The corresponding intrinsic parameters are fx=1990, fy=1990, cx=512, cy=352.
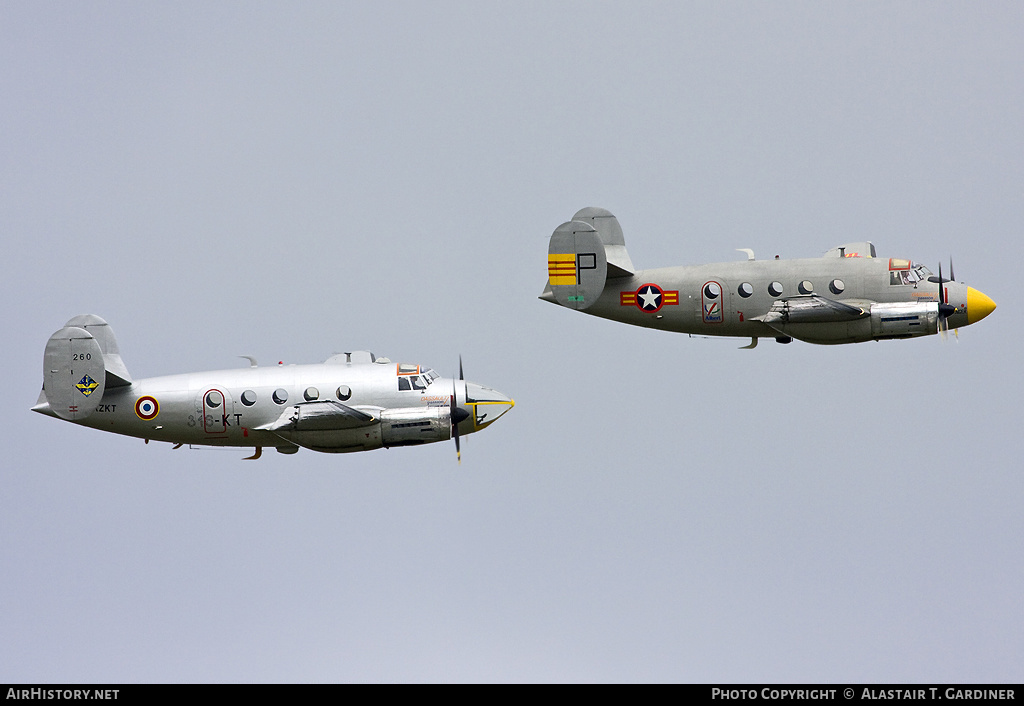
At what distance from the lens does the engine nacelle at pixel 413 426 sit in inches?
2469

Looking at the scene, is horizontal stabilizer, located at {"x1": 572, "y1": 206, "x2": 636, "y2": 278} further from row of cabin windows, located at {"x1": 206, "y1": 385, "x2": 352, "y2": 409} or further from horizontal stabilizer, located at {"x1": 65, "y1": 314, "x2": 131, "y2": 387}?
horizontal stabilizer, located at {"x1": 65, "y1": 314, "x2": 131, "y2": 387}

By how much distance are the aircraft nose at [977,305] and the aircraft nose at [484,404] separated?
16.2 meters

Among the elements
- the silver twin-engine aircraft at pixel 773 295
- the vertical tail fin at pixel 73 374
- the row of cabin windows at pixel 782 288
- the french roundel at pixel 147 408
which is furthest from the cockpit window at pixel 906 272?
the vertical tail fin at pixel 73 374

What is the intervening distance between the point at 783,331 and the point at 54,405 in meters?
24.2

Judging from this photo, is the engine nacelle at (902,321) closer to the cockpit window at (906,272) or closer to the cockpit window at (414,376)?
the cockpit window at (906,272)

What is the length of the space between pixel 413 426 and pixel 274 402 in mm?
4562

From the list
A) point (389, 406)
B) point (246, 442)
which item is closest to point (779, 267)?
point (389, 406)

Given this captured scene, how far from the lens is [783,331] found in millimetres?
66938

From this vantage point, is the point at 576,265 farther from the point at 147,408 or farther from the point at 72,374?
the point at 72,374
